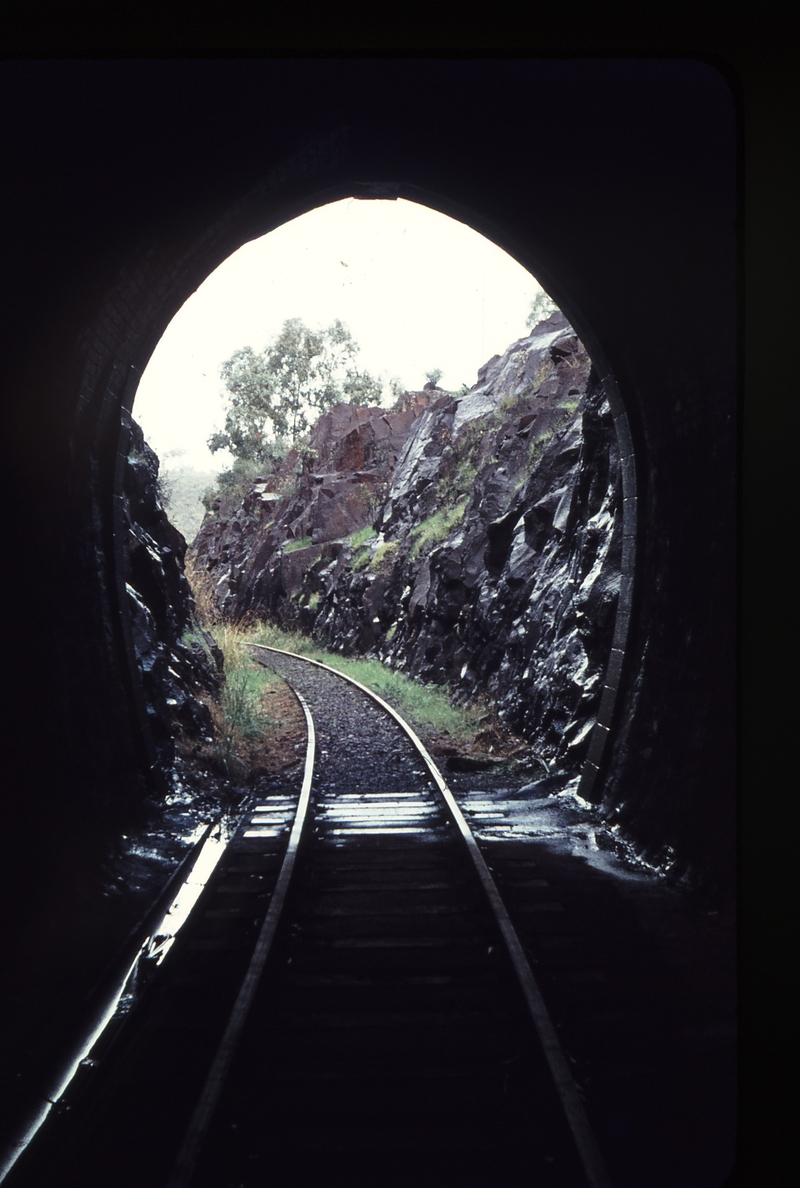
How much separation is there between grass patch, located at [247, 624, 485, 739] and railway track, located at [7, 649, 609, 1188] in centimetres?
534

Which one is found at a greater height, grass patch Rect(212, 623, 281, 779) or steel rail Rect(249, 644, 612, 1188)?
grass patch Rect(212, 623, 281, 779)

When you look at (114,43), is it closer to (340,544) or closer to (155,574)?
(155,574)

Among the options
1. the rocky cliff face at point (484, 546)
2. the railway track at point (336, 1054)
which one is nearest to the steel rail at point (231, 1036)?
the railway track at point (336, 1054)

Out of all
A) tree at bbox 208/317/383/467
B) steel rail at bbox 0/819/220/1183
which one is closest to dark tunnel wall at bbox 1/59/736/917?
steel rail at bbox 0/819/220/1183

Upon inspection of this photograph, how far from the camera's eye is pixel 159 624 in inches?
359

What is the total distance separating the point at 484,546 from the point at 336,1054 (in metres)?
11.4

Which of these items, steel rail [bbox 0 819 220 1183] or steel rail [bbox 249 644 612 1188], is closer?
steel rail [bbox 249 644 612 1188]

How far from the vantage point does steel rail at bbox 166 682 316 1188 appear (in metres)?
2.49

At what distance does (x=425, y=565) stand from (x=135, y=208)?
45.0 ft

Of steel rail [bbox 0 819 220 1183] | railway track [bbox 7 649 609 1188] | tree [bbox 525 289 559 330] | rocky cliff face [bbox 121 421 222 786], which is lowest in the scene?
steel rail [bbox 0 819 220 1183]

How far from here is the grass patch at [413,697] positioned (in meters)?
10.6

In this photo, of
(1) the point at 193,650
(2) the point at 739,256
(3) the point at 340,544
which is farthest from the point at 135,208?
(3) the point at 340,544

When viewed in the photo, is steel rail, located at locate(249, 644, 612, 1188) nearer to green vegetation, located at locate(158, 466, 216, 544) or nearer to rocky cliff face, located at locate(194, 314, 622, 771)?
rocky cliff face, located at locate(194, 314, 622, 771)

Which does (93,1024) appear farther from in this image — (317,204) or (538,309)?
(538,309)
